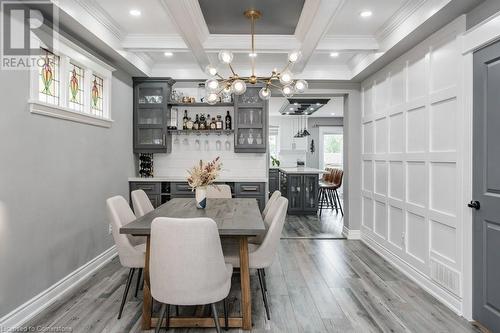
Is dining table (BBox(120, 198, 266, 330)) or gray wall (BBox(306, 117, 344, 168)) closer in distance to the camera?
dining table (BBox(120, 198, 266, 330))

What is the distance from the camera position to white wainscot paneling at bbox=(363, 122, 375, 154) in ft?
15.4

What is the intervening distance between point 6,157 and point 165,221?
1.41 meters

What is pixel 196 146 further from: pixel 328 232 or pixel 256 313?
pixel 256 313

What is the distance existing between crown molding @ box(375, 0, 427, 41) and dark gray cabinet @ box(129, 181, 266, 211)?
255 centimetres

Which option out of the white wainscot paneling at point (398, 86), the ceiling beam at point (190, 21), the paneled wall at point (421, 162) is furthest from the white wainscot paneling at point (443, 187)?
the ceiling beam at point (190, 21)

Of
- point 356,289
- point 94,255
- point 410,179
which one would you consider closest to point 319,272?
point 356,289

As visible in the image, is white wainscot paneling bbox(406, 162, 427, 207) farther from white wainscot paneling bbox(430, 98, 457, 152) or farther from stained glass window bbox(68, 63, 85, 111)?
stained glass window bbox(68, 63, 85, 111)

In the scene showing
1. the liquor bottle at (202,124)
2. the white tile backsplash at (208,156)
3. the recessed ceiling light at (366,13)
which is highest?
the recessed ceiling light at (366,13)

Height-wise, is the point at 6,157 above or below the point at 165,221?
above

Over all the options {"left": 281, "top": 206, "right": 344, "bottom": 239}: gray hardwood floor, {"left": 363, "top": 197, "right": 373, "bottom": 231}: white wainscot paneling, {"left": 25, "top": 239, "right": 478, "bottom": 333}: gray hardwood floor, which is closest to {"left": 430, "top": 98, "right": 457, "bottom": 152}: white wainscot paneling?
{"left": 25, "top": 239, "right": 478, "bottom": 333}: gray hardwood floor

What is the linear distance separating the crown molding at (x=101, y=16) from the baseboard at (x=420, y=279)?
416cm

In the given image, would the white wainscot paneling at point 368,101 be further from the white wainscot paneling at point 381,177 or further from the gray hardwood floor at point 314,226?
the gray hardwood floor at point 314,226

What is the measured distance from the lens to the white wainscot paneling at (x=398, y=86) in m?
3.75

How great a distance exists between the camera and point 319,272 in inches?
142
